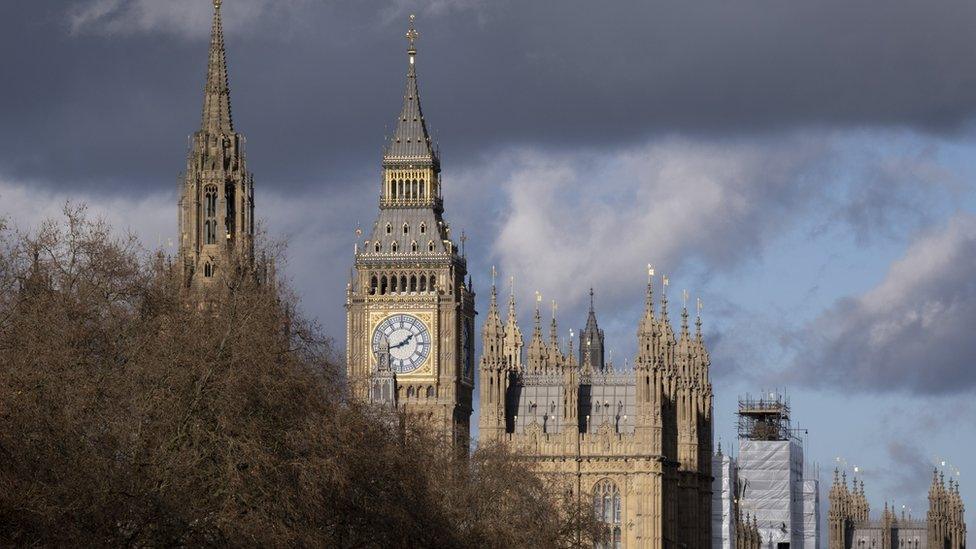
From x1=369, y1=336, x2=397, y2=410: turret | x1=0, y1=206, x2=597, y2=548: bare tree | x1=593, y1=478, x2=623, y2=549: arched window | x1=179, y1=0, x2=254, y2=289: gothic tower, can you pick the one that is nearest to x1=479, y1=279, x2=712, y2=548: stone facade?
x1=593, y1=478, x2=623, y2=549: arched window

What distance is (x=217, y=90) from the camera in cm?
19550

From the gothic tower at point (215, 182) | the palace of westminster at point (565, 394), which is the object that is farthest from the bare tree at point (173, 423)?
the gothic tower at point (215, 182)

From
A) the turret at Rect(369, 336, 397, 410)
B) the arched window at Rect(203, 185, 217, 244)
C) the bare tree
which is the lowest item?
the bare tree

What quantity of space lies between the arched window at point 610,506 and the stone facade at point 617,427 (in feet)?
0.18

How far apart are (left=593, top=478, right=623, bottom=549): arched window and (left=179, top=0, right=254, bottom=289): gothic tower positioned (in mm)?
28020

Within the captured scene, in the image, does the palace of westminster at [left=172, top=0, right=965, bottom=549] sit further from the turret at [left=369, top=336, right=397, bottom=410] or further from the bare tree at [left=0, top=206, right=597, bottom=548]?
the bare tree at [left=0, top=206, right=597, bottom=548]

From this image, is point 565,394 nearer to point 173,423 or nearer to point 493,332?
point 493,332

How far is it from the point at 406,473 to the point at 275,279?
7.98 m

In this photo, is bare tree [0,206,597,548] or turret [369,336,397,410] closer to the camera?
bare tree [0,206,597,548]

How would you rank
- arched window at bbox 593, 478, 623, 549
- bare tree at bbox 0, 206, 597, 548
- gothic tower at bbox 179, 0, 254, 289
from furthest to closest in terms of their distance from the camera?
gothic tower at bbox 179, 0, 254, 289 → arched window at bbox 593, 478, 623, 549 → bare tree at bbox 0, 206, 597, 548

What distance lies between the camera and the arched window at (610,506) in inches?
6831

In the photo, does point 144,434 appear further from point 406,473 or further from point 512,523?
point 512,523

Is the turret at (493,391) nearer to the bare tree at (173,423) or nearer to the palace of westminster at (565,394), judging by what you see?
the palace of westminster at (565,394)

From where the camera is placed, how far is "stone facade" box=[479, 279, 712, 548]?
175000 millimetres
